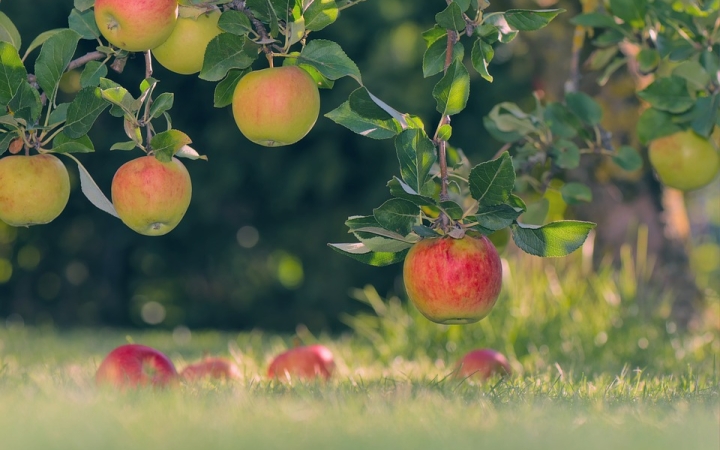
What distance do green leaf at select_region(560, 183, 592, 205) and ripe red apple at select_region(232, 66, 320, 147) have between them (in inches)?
33.8

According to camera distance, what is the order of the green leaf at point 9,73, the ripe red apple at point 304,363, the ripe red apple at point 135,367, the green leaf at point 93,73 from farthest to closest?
the ripe red apple at point 304,363 < the ripe red apple at point 135,367 < the green leaf at point 93,73 < the green leaf at point 9,73

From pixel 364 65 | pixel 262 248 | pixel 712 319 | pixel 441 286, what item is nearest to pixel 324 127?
pixel 364 65

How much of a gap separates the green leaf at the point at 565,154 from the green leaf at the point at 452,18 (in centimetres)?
74

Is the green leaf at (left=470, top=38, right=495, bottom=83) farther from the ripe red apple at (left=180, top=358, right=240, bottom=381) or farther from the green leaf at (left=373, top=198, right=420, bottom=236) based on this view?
the ripe red apple at (left=180, top=358, right=240, bottom=381)

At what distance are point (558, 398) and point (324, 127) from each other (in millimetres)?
3731

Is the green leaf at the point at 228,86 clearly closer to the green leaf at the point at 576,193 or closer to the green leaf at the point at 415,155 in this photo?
the green leaf at the point at 415,155

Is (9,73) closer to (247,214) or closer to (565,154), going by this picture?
(565,154)

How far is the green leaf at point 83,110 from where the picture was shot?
1719mm

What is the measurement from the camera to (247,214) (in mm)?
6449

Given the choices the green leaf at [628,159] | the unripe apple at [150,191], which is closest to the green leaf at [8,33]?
the unripe apple at [150,191]

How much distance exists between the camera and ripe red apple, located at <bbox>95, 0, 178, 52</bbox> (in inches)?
66.3

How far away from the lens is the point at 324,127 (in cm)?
545

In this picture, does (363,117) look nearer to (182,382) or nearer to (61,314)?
(182,382)

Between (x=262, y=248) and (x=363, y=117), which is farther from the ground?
(x=363, y=117)
